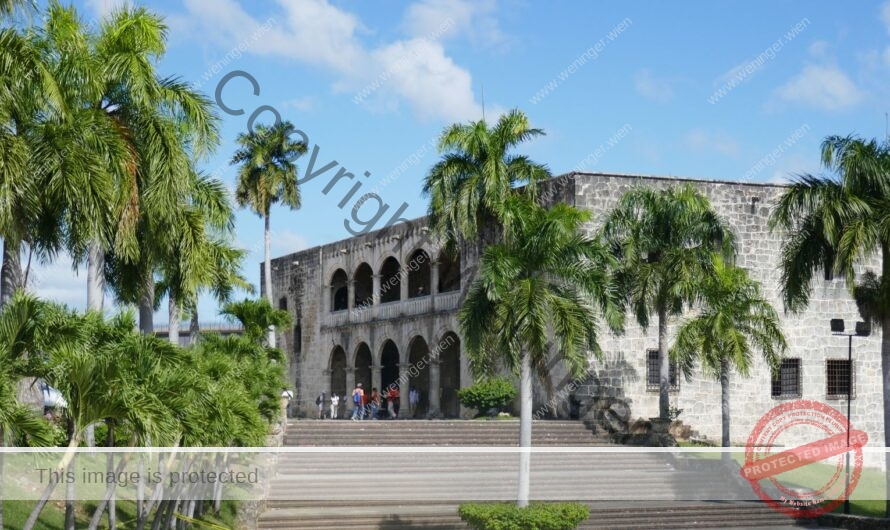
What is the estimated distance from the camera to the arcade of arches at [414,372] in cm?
3862

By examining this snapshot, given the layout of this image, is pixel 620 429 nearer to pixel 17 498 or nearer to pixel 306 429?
pixel 306 429

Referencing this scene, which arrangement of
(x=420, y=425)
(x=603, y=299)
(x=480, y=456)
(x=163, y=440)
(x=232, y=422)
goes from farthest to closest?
(x=420, y=425), (x=480, y=456), (x=603, y=299), (x=232, y=422), (x=163, y=440)

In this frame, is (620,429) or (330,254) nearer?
(620,429)

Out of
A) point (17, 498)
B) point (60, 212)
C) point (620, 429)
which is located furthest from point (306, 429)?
point (60, 212)

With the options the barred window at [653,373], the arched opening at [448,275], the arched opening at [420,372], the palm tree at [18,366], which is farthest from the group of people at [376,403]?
the palm tree at [18,366]

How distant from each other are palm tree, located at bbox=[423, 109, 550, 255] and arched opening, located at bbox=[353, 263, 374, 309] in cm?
1415

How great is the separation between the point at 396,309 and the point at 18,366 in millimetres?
28934

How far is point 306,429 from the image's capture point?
28.5 metres

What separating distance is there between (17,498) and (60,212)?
15.6 ft

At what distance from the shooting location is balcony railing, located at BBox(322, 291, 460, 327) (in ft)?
123

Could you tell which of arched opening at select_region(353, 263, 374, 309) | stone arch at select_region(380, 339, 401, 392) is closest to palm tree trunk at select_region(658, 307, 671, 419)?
stone arch at select_region(380, 339, 401, 392)

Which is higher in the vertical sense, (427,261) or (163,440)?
(427,261)

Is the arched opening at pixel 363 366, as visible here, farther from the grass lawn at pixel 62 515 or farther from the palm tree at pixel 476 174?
the grass lawn at pixel 62 515

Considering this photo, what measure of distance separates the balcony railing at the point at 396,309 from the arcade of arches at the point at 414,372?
925mm
